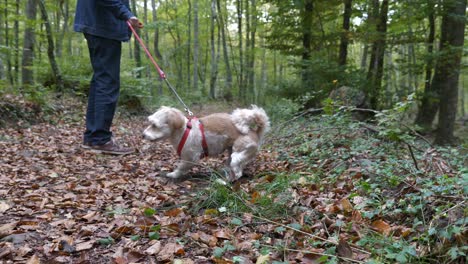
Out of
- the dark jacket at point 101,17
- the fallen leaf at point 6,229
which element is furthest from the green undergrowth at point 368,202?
the dark jacket at point 101,17

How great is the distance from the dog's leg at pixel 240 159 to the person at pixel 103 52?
1888mm

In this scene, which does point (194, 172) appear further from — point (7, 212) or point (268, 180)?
point (7, 212)

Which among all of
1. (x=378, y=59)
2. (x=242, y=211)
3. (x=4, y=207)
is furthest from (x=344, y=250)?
(x=378, y=59)

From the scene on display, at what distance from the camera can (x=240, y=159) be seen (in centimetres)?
425

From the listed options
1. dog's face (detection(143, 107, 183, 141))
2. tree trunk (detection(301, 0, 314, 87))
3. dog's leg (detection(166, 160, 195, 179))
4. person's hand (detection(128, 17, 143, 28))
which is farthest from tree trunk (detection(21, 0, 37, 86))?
tree trunk (detection(301, 0, 314, 87))

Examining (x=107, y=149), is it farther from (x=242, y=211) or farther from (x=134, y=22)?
(x=242, y=211)

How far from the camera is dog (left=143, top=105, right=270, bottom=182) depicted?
4207 mm

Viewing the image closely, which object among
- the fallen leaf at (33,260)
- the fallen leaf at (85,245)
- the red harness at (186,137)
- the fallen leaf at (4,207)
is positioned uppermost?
the red harness at (186,137)

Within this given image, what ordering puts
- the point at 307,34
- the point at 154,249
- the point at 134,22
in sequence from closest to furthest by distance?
the point at 154,249 → the point at 134,22 → the point at 307,34

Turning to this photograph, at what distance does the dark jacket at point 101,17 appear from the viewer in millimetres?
4652

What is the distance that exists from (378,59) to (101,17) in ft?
29.9

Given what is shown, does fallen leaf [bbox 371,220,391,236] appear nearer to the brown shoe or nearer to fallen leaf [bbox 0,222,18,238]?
fallen leaf [bbox 0,222,18,238]

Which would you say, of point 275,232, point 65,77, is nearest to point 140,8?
point 65,77

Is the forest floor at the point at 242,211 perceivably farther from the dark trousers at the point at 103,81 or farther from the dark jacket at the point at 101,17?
the dark jacket at the point at 101,17
